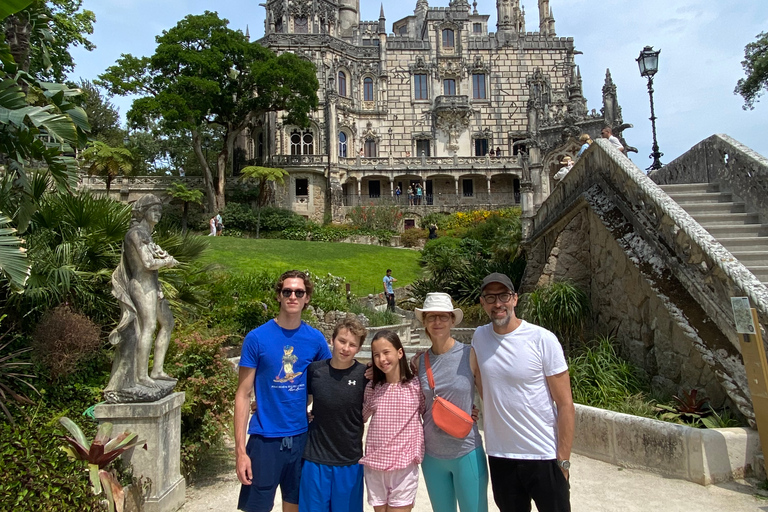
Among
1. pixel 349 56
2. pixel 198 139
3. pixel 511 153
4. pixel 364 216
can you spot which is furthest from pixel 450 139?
pixel 198 139

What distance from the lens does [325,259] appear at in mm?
24094

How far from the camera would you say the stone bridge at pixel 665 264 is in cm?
568

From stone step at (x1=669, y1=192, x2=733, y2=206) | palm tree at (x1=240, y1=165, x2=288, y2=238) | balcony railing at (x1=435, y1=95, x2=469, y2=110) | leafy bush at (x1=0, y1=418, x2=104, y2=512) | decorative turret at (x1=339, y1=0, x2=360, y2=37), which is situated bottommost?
leafy bush at (x1=0, y1=418, x2=104, y2=512)

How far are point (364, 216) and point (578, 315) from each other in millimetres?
26997

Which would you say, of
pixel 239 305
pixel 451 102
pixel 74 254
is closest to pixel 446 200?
pixel 451 102

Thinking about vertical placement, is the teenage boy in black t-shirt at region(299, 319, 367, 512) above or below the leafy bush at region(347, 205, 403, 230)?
below

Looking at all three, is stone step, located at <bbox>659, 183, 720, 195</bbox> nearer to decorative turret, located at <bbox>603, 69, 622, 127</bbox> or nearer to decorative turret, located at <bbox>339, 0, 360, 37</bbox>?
decorative turret, located at <bbox>603, 69, 622, 127</bbox>

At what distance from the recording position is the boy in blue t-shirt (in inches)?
142

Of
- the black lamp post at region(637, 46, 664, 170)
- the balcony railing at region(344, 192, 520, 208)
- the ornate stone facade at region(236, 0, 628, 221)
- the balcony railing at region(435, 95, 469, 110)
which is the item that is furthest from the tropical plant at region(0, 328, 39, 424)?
the balcony railing at region(435, 95, 469, 110)

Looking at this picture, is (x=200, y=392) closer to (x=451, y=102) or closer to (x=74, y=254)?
(x=74, y=254)

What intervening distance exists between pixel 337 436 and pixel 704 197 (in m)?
7.97

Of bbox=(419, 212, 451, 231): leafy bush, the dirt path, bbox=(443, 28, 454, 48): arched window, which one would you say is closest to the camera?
the dirt path

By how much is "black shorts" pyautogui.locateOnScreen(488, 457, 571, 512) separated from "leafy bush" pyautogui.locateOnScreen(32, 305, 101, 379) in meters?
4.86

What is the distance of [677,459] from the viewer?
17.4 feet
